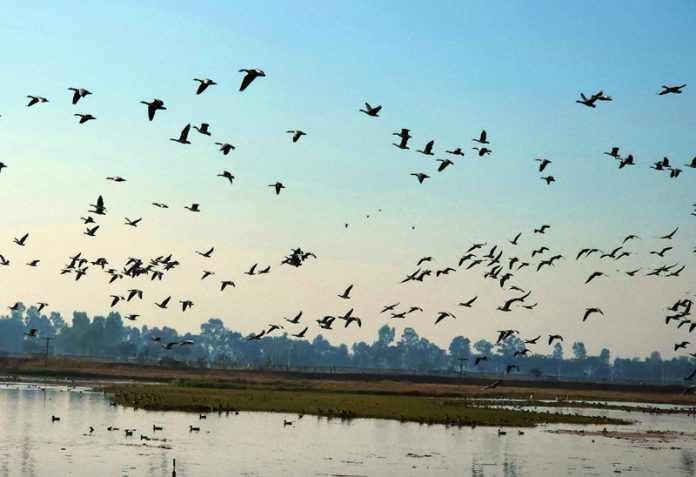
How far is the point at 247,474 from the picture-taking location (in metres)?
53.9

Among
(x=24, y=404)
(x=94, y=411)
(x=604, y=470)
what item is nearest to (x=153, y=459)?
(x=604, y=470)

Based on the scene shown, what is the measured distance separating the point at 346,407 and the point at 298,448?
37.8 metres

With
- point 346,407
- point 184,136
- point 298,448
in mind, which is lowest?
point 298,448

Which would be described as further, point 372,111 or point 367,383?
point 367,383

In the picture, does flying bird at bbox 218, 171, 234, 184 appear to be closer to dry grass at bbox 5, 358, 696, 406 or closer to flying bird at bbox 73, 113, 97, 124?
flying bird at bbox 73, 113, 97, 124

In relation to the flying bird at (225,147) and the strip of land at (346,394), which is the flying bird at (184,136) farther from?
the strip of land at (346,394)

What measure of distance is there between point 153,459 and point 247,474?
20.6 feet

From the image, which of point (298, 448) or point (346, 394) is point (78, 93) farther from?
point (346, 394)

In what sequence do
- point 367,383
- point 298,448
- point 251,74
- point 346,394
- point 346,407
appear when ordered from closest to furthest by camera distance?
1. point 251,74
2. point 298,448
3. point 346,407
4. point 346,394
5. point 367,383

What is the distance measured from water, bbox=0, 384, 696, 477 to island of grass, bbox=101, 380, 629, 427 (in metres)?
4.43

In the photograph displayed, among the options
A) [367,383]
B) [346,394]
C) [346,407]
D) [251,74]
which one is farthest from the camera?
[367,383]

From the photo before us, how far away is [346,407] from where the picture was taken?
338 feet

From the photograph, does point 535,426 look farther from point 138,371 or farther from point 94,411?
point 138,371

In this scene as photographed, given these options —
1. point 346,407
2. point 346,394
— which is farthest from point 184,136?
point 346,394
